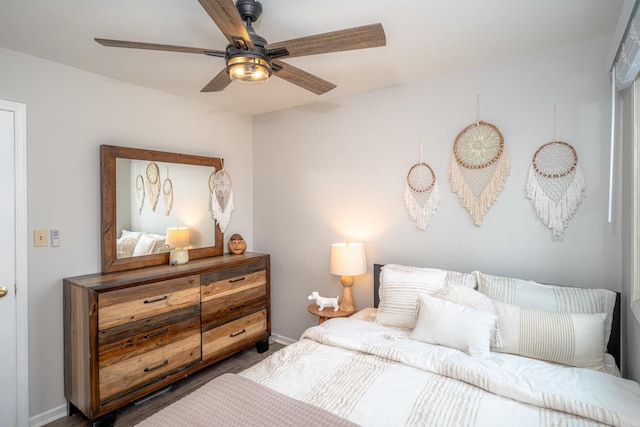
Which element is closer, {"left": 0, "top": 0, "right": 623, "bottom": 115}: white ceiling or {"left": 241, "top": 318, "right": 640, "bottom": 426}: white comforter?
{"left": 241, "top": 318, "right": 640, "bottom": 426}: white comforter

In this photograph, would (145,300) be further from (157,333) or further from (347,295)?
(347,295)

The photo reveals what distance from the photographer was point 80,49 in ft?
7.16

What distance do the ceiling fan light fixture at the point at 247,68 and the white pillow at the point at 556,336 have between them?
1.87 meters

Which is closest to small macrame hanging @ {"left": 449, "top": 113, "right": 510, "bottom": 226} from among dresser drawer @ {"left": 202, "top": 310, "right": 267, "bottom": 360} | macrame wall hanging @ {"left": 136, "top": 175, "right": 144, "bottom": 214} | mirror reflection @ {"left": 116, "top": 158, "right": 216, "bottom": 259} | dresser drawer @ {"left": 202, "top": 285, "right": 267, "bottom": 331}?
dresser drawer @ {"left": 202, "top": 285, "right": 267, "bottom": 331}

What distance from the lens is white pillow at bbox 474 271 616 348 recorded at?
1879mm

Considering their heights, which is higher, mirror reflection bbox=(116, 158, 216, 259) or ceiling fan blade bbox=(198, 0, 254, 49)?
ceiling fan blade bbox=(198, 0, 254, 49)

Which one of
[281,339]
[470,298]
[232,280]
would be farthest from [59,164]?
[470,298]

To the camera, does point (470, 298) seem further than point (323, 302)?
No

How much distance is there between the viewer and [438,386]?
156 cm

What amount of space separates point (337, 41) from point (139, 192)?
212cm

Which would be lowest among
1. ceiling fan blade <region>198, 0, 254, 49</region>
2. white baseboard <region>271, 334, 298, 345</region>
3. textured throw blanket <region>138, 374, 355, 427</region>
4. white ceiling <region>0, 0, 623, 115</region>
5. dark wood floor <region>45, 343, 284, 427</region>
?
dark wood floor <region>45, 343, 284, 427</region>

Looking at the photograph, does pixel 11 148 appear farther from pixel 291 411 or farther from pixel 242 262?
pixel 291 411

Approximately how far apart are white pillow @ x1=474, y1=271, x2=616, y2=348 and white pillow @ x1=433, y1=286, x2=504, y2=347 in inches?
4.9

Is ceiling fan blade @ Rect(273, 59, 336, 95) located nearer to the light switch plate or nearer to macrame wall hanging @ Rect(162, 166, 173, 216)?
macrame wall hanging @ Rect(162, 166, 173, 216)
